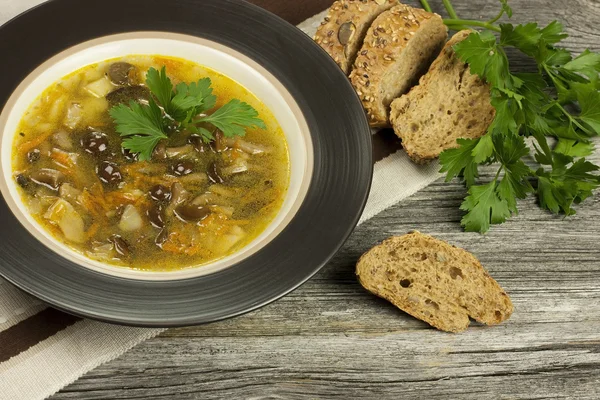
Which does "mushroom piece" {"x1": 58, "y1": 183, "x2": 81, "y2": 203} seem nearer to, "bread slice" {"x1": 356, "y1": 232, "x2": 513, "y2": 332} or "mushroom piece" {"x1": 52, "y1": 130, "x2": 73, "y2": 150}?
"mushroom piece" {"x1": 52, "y1": 130, "x2": 73, "y2": 150}

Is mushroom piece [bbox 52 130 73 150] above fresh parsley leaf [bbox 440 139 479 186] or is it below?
above

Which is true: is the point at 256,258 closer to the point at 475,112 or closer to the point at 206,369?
the point at 206,369

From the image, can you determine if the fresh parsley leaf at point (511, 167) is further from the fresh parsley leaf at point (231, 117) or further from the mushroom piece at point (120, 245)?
the mushroom piece at point (120, 245)

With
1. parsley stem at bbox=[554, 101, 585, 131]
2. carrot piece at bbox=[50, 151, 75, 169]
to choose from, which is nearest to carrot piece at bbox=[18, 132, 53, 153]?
carrot piece at bbox=[50, 151, 75, 169]

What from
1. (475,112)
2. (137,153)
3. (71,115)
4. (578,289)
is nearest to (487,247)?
(578,289)

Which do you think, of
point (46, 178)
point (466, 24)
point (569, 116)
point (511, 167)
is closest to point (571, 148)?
point (569, 116)

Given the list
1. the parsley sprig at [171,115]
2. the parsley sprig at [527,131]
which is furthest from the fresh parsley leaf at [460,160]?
the parsley sprig at [171,115]
